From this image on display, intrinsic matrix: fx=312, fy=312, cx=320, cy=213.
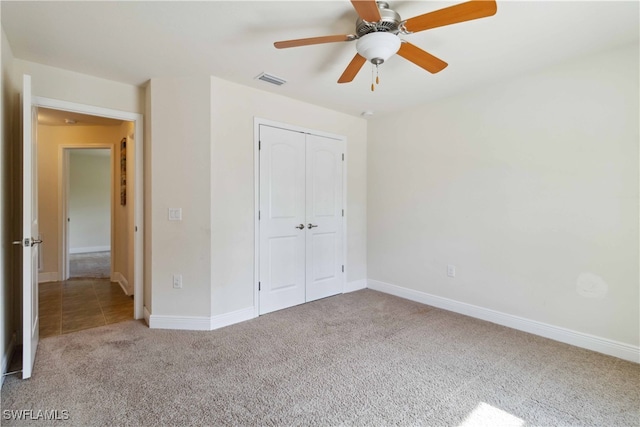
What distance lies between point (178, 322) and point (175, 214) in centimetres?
103

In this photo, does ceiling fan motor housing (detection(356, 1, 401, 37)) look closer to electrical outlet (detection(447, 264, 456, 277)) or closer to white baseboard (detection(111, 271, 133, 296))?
electrical outlet (detection(447, 264, 456, 277))

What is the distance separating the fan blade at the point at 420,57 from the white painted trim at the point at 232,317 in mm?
2700

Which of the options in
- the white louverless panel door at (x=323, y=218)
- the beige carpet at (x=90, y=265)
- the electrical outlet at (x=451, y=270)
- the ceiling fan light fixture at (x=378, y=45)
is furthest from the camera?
the beige carpet at (x=90, y=265)

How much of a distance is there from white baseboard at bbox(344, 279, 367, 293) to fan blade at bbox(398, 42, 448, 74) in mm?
2883

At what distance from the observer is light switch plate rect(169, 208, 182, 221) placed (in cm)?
298

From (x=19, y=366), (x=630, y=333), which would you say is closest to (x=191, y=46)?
(x=19, y=366)

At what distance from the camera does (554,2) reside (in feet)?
6.09

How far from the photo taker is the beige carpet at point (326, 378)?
1.77 metres

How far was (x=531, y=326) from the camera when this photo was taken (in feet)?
9.46

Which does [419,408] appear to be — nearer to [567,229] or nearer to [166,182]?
[567,229]

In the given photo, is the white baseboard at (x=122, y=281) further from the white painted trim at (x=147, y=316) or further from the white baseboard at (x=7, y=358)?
the white baseboard at (x=7, y=358)

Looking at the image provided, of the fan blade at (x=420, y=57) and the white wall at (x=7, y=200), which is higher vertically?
the fan blade at (x=420, y=57)

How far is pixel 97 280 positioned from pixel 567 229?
19.8ft

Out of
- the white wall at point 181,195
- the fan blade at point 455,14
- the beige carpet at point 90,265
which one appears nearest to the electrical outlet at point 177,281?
the white wall at point 181,195
